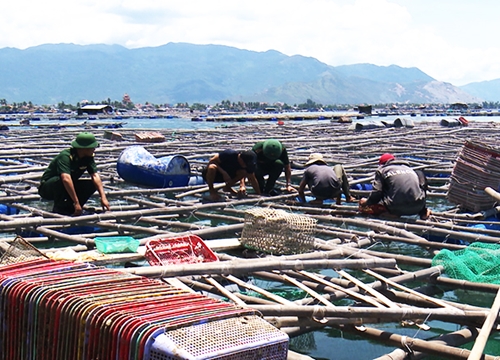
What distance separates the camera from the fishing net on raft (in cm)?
555

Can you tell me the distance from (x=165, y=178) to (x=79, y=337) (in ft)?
26.6

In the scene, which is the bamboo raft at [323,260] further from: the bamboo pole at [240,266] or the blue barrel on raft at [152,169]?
the blue barrel on raft at [152,169]

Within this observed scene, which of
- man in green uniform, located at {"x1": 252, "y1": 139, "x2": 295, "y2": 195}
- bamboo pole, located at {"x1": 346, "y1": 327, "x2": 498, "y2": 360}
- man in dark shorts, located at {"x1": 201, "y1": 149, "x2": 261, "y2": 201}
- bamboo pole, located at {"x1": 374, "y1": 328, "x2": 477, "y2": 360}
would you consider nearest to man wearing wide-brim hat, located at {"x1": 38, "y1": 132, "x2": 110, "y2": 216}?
man in dark shorts, located at {"x1": 201, "y1": 149, "x2": 261, "y2": 201}

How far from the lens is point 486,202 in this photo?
8.44 metres

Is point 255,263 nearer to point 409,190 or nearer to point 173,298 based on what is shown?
point 173,298

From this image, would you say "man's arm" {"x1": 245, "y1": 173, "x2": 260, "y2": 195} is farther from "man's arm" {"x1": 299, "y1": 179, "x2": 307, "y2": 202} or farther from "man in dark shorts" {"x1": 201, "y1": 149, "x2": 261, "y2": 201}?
"man's arm" {"x1": 299, "y1": 179, "x2": 307, "y2": 202}

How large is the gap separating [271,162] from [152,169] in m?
2.39

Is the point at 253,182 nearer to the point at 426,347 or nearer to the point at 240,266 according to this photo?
the point at 240,266

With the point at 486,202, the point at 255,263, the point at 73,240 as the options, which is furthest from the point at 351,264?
the point at 486,202

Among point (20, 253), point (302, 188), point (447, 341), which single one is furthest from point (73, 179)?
point (447, 341)

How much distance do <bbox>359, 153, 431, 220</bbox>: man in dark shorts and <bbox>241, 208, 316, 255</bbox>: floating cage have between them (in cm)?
204

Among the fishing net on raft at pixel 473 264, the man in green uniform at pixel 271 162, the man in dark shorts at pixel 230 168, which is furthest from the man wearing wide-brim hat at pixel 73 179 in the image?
the fishing net on raft at pixel 473 264

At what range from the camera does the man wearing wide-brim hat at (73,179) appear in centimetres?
732

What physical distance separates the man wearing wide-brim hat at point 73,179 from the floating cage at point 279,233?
86.9 inches
